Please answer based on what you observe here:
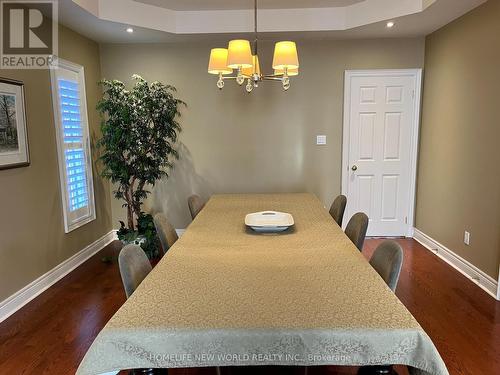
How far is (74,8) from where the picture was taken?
10.2ft

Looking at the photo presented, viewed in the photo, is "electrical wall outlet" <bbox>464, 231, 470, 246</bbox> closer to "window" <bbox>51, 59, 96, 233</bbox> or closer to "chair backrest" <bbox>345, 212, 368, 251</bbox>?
"chair backrest" <bbox>345, 212, 368, 251</bbox>

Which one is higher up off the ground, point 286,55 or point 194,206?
point 286,55

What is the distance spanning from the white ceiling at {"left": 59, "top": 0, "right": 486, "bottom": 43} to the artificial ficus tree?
0.61 meters

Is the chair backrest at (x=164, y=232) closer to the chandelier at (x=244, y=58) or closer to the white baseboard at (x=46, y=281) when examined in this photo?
A: the chandelier at (x=244, y=58)

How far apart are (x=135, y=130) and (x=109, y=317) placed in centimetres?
183

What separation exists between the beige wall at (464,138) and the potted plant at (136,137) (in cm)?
297

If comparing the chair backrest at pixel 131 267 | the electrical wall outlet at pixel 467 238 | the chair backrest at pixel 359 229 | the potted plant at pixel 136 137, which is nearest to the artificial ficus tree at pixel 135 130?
the potted plant at pixel 136 137

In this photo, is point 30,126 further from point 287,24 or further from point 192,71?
point 287,24

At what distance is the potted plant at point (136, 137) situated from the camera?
3582 mm

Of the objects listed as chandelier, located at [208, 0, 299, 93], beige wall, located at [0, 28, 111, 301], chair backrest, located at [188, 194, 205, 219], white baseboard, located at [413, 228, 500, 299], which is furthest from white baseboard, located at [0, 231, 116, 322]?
white baseboard, located at [413, 228, 500, 299]

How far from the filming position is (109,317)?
2768mm

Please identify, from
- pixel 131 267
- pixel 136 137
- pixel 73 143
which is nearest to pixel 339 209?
pixel 131 267

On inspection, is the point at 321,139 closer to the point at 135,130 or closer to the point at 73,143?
the point at 135,130

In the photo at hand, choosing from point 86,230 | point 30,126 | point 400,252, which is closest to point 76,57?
point 30,126
